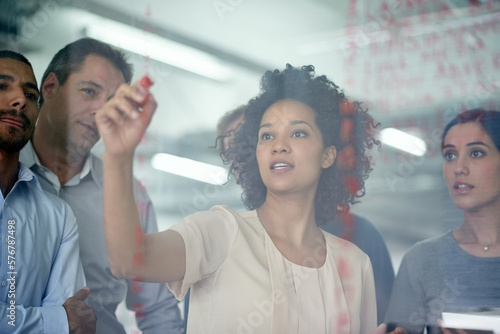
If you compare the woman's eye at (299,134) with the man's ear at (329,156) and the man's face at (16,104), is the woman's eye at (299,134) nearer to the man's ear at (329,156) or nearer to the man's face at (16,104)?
the man's ear at (329,156)

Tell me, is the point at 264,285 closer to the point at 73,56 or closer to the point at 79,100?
the point at 79,100

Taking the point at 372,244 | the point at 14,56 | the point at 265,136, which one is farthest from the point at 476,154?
the point at 14,56

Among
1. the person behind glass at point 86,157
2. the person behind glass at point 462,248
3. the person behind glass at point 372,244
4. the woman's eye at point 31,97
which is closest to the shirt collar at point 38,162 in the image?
the person behind glass at point 86,157

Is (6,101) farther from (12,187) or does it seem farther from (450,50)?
(450,50)

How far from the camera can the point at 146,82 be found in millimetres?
2303

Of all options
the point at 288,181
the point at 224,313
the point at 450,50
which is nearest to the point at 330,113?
the point at 288,181

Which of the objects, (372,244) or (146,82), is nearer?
(372,244)

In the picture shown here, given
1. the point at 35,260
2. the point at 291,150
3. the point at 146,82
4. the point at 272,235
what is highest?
the point at 146,82

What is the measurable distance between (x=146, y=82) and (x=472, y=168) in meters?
1.20

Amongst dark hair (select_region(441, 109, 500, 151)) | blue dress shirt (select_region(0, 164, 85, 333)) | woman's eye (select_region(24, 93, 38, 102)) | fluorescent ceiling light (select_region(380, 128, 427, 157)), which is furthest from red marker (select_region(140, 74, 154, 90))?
dark hair (select_region(441, 109, 500, 151))

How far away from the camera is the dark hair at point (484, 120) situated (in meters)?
1.88

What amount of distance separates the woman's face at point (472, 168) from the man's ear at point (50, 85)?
1.54 metres

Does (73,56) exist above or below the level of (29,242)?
above

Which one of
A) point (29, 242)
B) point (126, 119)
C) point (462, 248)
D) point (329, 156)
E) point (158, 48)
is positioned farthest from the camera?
point (158, 48)
